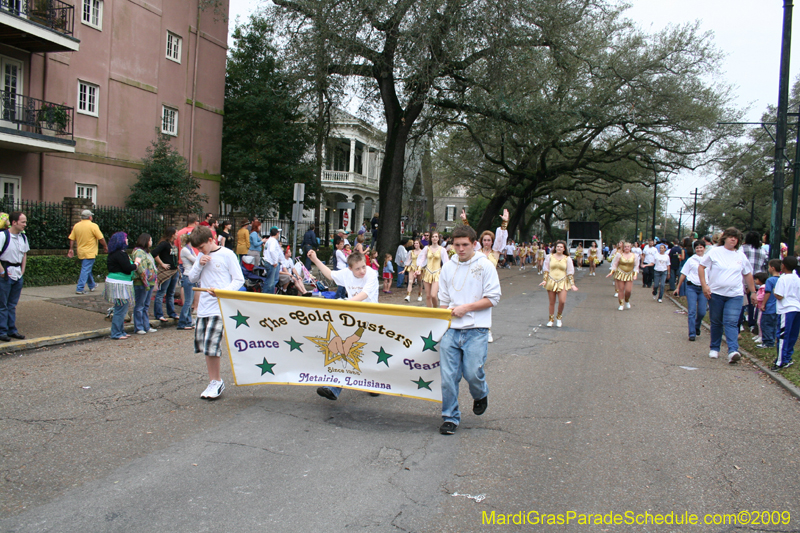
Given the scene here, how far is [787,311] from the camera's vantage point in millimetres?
8070

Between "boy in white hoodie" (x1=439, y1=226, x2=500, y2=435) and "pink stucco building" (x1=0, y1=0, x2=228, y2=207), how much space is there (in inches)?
617

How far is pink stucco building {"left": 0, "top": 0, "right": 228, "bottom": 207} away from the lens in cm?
1728

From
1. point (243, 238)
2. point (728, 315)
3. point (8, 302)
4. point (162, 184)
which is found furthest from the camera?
point (162, 184)

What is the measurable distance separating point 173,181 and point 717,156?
2491cm

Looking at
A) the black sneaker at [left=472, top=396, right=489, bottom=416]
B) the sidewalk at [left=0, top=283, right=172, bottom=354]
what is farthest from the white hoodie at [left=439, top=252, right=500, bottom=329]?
the sidewalk at [left=0, top=283, right=172, bottom=354]

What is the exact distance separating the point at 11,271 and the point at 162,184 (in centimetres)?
1356

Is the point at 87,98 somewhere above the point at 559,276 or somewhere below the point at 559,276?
above

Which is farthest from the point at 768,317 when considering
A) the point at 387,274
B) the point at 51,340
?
the point at 51,340

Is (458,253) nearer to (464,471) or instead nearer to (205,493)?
(464,471)

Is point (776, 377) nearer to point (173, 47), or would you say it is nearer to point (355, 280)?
point (355, 280)

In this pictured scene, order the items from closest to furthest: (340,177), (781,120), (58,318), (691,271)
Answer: (58,318)
(691,271)
(781,120)
(340,177)

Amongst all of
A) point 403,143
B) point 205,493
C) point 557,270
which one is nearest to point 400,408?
point 205,493

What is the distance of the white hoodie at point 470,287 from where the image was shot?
17.0 ft

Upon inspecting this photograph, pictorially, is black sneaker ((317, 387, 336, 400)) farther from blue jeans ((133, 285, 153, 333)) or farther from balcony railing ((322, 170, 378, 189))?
balcony railing ((322, 170, 378, 189))
